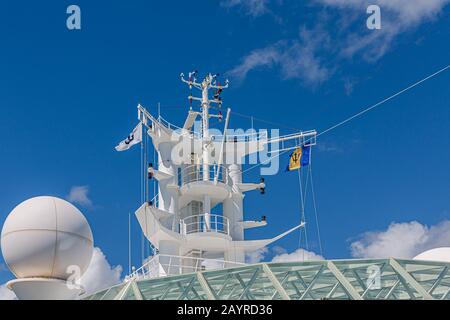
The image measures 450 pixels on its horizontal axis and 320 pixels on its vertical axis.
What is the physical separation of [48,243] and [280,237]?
19.2m

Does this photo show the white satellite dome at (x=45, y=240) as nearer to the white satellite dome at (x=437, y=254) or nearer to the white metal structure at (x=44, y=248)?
the white metal structure at (x=44, y=248)

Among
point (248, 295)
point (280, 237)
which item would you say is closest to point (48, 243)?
point (248, 295)

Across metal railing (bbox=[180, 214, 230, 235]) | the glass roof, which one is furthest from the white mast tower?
the glass roof

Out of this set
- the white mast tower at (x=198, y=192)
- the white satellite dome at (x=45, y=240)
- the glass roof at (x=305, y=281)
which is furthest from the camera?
the white mast tower at (x=198, y=192)

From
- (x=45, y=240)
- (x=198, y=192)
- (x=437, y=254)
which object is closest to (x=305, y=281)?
(x=45, y=240)

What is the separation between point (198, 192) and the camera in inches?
1644

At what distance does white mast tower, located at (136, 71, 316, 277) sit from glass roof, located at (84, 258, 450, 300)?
19264 mm

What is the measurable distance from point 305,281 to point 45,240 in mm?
10501

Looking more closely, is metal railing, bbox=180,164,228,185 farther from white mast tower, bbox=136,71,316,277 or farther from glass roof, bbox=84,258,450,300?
glass roof, bbox=84,258,450,300

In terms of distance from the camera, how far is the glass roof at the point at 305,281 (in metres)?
19.2

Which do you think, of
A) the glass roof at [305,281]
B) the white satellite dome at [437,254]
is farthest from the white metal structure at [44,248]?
the white satellite dome at [437,254]

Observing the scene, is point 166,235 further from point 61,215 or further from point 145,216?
point 61,215

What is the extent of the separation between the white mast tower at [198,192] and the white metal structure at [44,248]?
12.8 metres

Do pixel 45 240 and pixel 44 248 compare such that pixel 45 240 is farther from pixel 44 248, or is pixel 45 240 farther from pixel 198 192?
pixel 198 192
